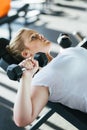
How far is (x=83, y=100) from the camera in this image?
124 centimetres

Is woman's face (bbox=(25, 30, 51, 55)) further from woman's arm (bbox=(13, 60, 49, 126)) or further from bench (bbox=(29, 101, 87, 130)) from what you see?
bench (bbox=(29, 101, 87, 130))

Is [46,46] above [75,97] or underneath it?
above

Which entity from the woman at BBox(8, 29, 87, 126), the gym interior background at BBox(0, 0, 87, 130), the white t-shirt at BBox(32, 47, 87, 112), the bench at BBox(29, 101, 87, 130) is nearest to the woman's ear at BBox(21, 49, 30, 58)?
the woman at BBox(8, 29, 87, 126)

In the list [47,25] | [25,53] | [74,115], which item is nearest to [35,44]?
[25,53]

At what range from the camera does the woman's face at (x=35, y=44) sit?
51.7 inches

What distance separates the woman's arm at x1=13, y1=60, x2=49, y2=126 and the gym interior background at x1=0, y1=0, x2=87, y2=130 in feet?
2.38

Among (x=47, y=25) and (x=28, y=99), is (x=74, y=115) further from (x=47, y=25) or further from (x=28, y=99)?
(x=47, y=25)

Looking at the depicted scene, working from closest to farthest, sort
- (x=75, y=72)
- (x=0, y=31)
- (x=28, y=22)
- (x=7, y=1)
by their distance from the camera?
(x=75, y=72), (x=7, y=1), (x=0, y=31), (x=28, y=22)

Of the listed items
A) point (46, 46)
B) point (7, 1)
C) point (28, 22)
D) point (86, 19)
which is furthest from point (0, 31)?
point (46, 46)

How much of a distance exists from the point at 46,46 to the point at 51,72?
189mm

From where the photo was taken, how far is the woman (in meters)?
1.13

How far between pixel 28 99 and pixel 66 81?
0.20 metres

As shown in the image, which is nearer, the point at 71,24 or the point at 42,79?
the point at 42,79

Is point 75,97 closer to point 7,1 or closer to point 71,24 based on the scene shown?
point 7,1
